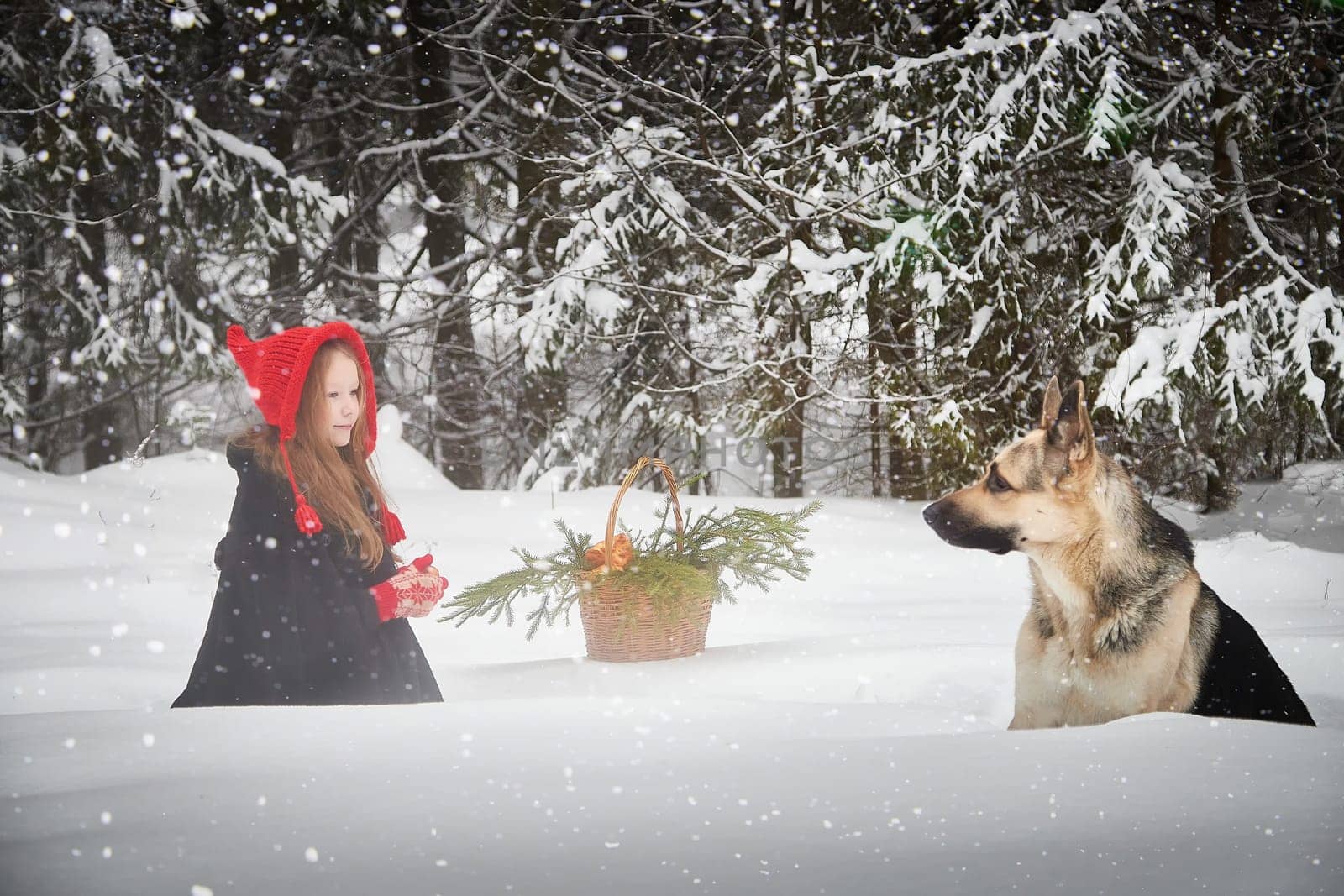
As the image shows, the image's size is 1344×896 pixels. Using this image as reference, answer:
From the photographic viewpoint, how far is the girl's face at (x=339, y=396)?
3.19 metres

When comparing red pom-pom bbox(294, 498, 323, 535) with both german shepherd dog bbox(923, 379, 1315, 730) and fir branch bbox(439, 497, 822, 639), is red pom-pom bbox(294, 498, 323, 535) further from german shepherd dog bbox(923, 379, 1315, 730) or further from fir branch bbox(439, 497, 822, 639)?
german shepherd dog bbox(923, 379, 1315, 730)

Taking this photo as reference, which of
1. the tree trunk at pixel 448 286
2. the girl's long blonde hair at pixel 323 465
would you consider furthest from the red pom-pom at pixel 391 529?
the tree trunk at pixel 448 286

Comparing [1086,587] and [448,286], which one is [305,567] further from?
[448,286]

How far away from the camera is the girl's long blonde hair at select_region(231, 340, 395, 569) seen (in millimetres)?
3055

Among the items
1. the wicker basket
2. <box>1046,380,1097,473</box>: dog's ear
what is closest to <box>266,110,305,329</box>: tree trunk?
the wicker basket

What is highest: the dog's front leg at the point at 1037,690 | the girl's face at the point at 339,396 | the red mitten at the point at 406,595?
the girl's face at the point at 339,396

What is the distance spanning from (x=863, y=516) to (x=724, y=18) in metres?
5.65

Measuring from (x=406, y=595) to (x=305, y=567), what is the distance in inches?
12.6

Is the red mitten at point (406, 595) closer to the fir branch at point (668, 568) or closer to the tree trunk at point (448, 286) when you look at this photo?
the fir branch at point (668, 568)

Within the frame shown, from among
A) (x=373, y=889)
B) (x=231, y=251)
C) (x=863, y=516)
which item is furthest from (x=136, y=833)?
(x=231, y=251)

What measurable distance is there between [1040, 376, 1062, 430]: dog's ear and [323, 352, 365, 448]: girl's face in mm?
2216

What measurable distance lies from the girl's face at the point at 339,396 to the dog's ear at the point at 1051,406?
2216 millimetres

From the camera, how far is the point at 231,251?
9.98 meters

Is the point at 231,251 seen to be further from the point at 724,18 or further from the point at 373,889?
the point at 373,889
